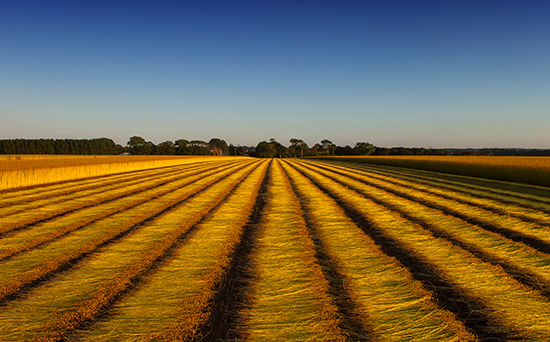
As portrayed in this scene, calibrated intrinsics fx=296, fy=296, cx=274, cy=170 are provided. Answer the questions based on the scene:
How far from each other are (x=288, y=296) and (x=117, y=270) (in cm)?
292

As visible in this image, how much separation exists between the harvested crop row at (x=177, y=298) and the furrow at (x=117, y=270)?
0.67 ft

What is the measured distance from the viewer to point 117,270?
16.0 ft

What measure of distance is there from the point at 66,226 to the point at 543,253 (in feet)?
35.6

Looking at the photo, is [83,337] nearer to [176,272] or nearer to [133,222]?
[176,272]

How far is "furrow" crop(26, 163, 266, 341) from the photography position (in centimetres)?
335

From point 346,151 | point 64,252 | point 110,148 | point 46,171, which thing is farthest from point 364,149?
point 64,252

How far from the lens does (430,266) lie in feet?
16.4

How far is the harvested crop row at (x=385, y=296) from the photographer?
3.12 metres

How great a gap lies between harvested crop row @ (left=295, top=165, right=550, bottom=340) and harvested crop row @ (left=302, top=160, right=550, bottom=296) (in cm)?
27

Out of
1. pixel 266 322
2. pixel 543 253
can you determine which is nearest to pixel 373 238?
pixel 543 253

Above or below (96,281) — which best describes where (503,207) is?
above

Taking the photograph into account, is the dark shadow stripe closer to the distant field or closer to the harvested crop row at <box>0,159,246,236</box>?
the harvested crop row at <box>0,159,246,236</box>

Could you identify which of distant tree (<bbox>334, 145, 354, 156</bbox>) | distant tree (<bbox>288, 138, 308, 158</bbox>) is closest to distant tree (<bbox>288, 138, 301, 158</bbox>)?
distant tree (<bbox>288, 138, 308, 158</bbox>)

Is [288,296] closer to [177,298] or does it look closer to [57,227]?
[177,298]
